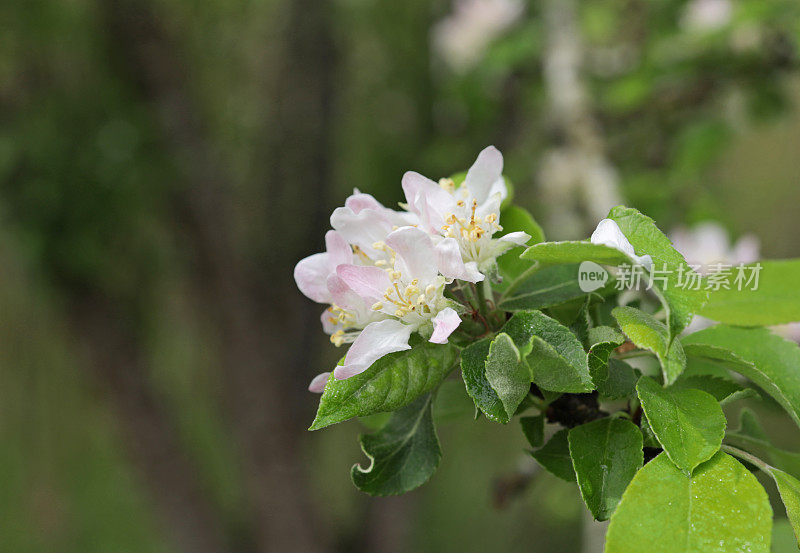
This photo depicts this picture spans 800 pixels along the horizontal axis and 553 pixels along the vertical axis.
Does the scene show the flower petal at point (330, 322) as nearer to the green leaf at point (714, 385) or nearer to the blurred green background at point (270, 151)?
the green leaf at point (714, 385)

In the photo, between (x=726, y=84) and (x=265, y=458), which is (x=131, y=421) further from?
(x=726, y=84)

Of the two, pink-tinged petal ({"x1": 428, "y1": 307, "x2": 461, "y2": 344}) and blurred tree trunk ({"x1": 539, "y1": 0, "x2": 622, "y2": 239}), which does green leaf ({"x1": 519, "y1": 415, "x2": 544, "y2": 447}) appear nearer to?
pink-tinged petal ({"x1": 428, "y1": 307, "x2": 461, "y2": 344})

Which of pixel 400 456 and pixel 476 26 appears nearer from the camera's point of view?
pixel 400 456

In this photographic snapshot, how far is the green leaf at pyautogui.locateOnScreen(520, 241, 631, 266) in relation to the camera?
32cm

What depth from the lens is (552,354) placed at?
0.33 m

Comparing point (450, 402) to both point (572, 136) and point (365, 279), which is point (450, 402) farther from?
point (572, 136)

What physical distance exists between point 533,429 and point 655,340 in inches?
4.4

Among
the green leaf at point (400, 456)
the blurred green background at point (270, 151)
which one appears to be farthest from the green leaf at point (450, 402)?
the blurred green background at point (270, 151)

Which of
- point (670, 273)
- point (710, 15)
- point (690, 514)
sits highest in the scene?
point (710, 15)

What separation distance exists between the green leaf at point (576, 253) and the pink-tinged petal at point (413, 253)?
5 cm

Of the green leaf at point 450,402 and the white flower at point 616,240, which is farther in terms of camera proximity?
the green leaf at point 450,402

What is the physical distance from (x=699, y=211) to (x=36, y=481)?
3.27 metres

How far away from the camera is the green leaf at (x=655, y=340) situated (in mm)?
325

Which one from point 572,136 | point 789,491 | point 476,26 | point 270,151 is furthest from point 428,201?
point 270,151
